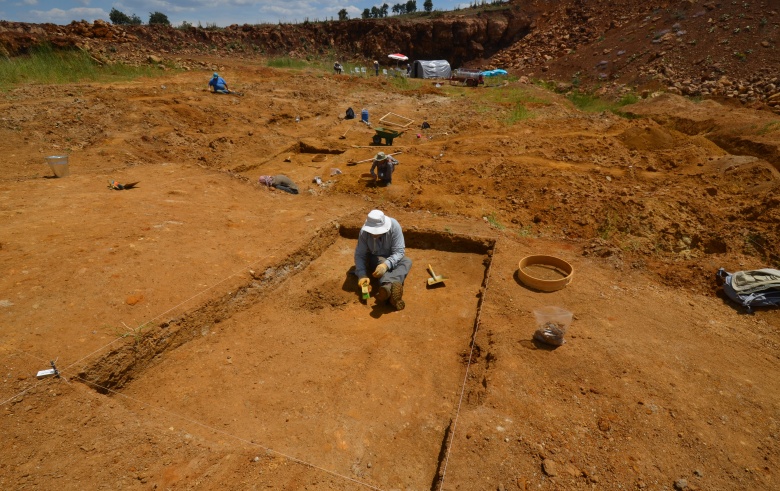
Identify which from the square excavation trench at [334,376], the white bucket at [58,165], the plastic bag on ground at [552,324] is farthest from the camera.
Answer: the white bucket at [58,165]

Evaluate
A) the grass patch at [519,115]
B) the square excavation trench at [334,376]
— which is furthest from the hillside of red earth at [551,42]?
the square excavation trench at [334,376]

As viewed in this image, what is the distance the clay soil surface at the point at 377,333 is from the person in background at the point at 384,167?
0.58 metres

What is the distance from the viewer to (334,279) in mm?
5863

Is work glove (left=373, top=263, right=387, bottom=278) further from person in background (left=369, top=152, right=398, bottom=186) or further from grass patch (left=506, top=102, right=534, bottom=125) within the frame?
grass patch (left=506, top=102, right=534, bottom=125)

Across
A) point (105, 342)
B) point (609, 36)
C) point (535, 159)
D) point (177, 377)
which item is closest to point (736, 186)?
point (535, 159)

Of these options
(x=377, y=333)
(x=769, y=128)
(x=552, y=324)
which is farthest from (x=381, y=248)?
(x=769, y=128)

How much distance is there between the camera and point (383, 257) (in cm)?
561

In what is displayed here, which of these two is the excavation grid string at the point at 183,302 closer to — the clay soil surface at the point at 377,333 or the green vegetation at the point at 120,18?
the clay soil surface at the point at 377,333

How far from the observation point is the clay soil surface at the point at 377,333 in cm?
306

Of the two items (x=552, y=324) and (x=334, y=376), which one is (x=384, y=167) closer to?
(x=552, y=324)

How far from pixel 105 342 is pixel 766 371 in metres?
7.00

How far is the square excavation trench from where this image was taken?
3439 mm

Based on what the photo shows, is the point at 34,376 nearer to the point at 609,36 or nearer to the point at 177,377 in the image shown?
the point at 177,377

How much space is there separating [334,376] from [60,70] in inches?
751
